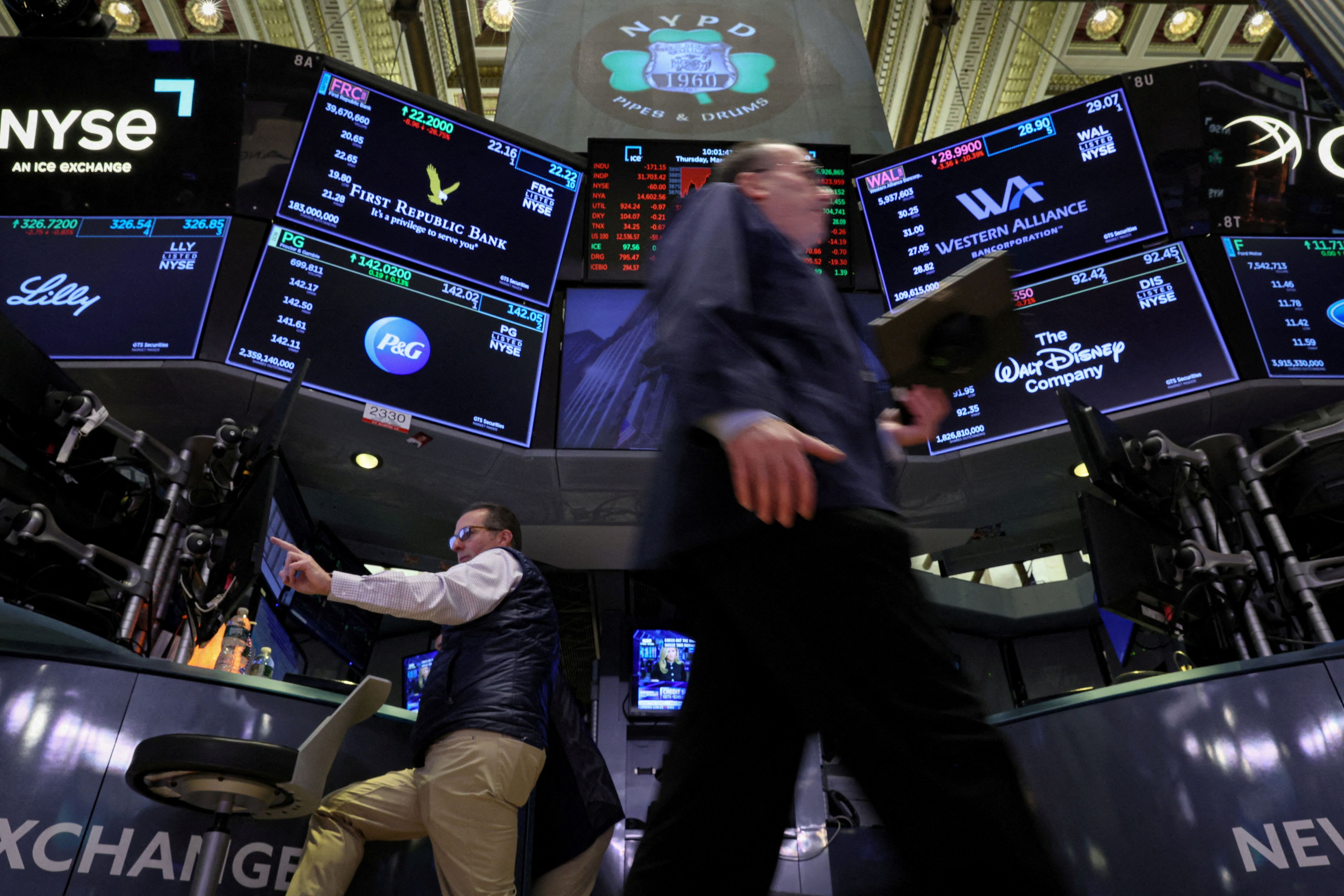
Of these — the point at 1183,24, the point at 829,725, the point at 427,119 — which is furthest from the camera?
the point at 1183,24

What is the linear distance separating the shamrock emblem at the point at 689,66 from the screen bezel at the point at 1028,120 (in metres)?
1.53

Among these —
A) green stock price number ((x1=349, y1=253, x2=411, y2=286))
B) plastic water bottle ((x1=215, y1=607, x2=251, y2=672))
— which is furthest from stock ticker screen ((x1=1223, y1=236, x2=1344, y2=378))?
plastic water bottle ((x1=215, y1=607, x2=251, y2=672))

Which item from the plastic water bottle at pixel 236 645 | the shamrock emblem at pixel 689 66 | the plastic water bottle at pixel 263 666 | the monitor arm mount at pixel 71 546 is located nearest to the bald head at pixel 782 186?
the monitor arm mount at pixel 71 546

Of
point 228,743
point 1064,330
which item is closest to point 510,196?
point 1064,330

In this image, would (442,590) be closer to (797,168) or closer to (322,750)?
(322,750)

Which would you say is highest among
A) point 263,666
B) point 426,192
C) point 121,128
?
point 121,128

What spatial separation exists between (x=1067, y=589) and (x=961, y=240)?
460cm

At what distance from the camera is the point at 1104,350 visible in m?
4.98

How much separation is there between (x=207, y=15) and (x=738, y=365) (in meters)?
10.5

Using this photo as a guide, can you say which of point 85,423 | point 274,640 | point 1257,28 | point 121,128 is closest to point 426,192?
point 121,128

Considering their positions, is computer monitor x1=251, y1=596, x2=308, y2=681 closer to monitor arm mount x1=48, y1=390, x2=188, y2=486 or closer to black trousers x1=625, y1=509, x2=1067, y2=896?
monitor arm mount x1=48, y1=390, x2=188, y2=486

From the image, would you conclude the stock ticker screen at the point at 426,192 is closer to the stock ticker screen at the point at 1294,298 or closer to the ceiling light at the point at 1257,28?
the stock ticker screen at the point at 1294,298

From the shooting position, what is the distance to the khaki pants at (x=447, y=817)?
243 cm

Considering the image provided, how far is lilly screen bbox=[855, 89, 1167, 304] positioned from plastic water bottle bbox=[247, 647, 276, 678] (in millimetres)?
3708
